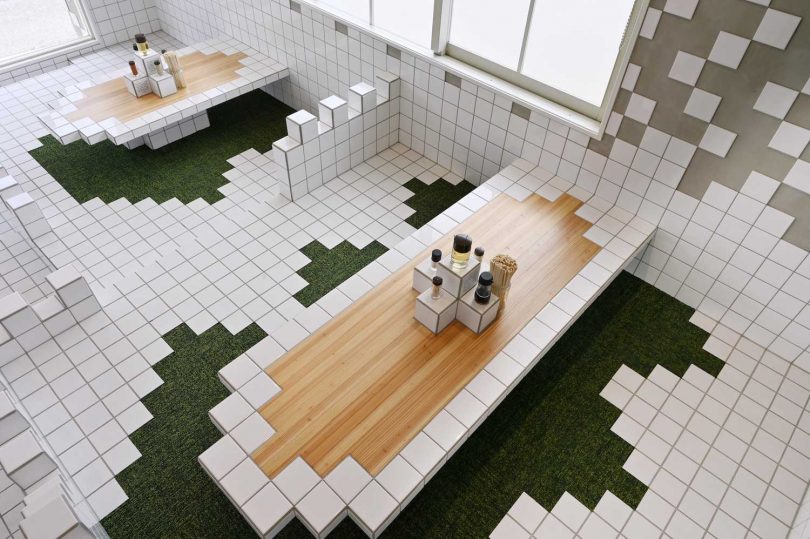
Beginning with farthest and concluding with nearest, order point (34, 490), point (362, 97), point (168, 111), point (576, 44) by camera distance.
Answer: point (168, 111) < point (362, 97) < point (576, 44) < point (34, 490)

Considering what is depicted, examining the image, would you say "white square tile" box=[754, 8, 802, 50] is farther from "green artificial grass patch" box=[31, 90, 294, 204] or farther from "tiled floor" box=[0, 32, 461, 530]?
"green artificial grass patch" box=[31, 90, 294, 204]

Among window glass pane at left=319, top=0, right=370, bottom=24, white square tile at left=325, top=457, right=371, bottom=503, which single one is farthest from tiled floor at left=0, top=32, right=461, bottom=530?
white square tile at left=325, top=457, right=371, bottom=503

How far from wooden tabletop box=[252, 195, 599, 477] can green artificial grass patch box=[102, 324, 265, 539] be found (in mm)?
656

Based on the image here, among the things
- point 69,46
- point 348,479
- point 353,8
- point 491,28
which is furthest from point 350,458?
point 69,46

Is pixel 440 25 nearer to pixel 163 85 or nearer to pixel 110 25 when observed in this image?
pixel 163 85

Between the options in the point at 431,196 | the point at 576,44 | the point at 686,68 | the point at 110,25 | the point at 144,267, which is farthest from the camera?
the point at 110,25

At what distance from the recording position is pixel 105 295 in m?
3.81

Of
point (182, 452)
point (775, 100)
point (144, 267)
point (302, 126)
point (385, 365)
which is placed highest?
point (775, 100)

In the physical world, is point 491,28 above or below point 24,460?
above

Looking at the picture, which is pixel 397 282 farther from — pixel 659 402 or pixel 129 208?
pixel 129 208

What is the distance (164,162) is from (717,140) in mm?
4495

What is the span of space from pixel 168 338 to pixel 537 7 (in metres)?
3.32

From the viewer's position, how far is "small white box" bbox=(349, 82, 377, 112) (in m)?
4.47

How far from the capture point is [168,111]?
15.6ft
